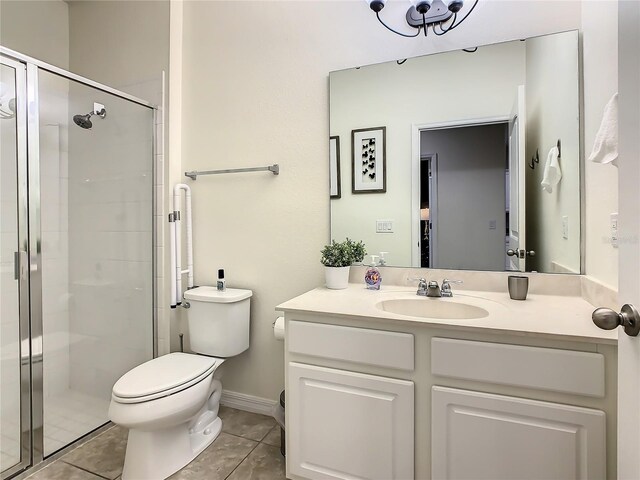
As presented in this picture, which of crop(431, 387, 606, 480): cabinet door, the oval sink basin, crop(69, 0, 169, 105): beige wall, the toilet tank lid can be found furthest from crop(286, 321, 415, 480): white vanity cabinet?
crop(69, 0, 169, 105): beige wall

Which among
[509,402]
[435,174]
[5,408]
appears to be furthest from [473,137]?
[5,408]

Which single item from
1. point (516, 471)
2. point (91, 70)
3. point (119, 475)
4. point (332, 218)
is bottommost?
point (119, 475)

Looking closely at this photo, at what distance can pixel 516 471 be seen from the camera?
3.37 ft

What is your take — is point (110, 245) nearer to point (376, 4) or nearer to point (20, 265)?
point (20, 265)

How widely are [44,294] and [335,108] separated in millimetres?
1774

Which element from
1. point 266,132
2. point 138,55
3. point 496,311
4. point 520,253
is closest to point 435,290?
point 496,311

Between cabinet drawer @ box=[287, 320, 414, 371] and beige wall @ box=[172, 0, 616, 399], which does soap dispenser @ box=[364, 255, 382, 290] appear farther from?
cabinet drawer @ box=[287, 320, 414, 371]

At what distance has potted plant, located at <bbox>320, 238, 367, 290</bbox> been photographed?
1638 mm

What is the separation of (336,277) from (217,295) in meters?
0.67

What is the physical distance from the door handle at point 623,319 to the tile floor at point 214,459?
139 cm

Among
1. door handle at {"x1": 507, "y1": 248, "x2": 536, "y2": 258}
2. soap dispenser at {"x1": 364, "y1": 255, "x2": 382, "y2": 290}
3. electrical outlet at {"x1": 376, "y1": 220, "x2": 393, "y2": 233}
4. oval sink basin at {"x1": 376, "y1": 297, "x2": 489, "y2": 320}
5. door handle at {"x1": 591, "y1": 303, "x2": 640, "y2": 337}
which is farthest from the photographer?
electrical outlet at {"x1": 376, "y1": 220, "x2": 393, "y2": 233}

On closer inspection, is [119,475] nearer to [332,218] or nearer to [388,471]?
[388,471]

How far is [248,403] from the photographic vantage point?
6.64 feet

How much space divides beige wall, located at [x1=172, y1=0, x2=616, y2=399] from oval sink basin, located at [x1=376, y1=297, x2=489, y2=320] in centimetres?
50
